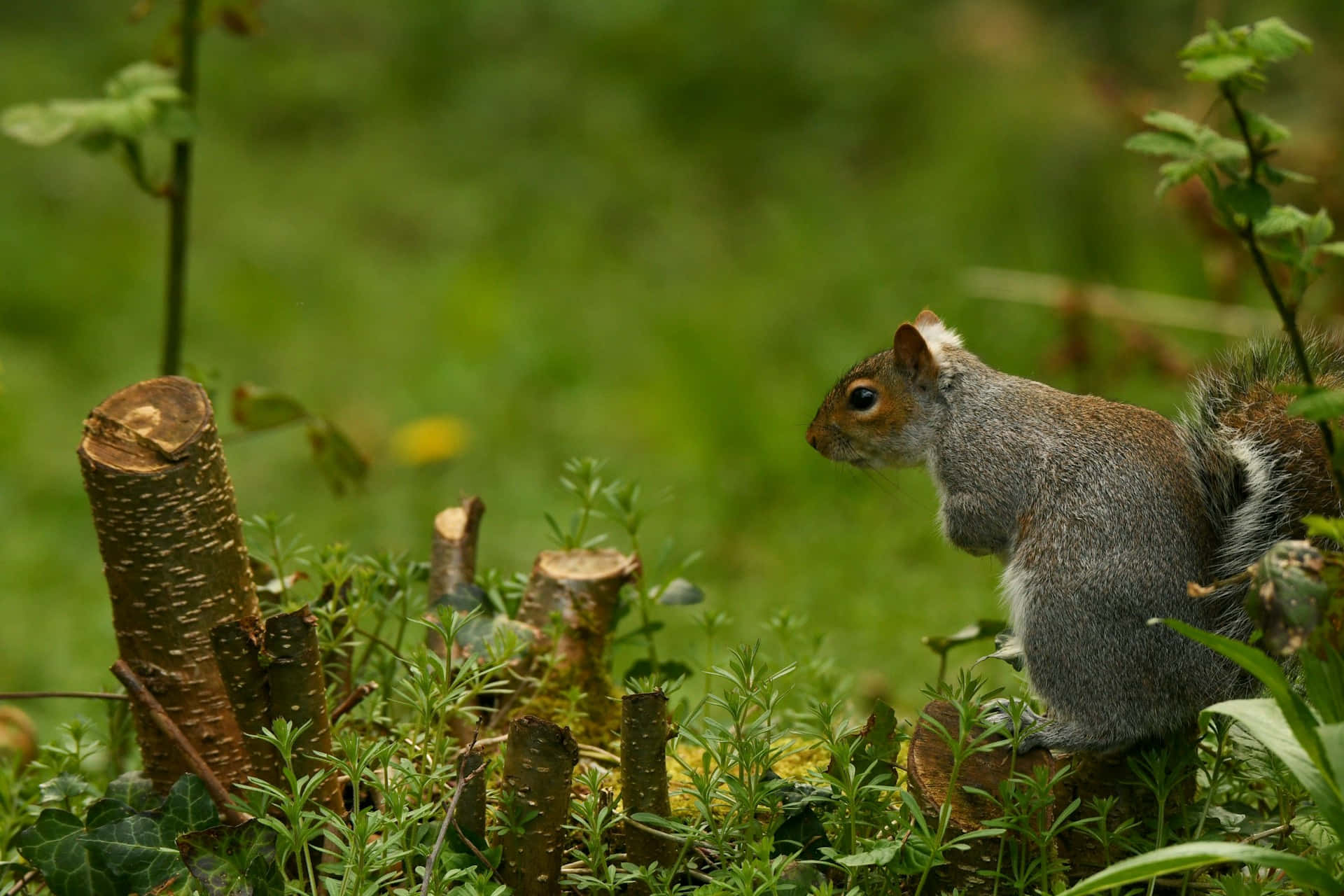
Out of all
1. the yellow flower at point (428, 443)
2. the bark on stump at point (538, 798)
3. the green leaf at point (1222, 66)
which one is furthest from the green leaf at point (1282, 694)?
the yellow flower at point (428, 443)

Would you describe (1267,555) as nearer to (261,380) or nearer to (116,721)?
(116,721)

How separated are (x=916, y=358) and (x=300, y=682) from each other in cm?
86

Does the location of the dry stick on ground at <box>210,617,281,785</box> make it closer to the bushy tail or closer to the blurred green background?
the bushy tail

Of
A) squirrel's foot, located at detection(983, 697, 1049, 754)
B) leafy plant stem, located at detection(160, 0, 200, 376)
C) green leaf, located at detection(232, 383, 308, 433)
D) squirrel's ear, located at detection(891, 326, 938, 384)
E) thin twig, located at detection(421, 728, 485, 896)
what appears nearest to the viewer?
thin twig, located at detection(421, 728, 485, 896)

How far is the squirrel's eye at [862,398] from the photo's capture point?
1.89m

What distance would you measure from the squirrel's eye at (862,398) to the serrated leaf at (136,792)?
3.17ft

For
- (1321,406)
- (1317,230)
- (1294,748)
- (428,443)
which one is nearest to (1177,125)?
(1317,230)

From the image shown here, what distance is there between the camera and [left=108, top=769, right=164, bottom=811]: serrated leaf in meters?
1.57

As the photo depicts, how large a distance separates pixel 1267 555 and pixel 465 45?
15.1ft

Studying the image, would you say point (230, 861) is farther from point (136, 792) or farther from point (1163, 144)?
point (1163, 144)

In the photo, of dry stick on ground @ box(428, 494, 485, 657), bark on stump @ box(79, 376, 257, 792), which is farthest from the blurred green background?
bark on stump @ box(79, 376, 257, 792)

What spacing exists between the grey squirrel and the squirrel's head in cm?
13

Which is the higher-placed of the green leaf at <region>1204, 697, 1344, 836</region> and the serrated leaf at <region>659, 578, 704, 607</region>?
the serrated leaf at <region>659, 578, 704, 607</region>

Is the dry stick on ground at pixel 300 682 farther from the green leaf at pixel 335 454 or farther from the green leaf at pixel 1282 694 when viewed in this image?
the green leaf at pixel 1282 694
